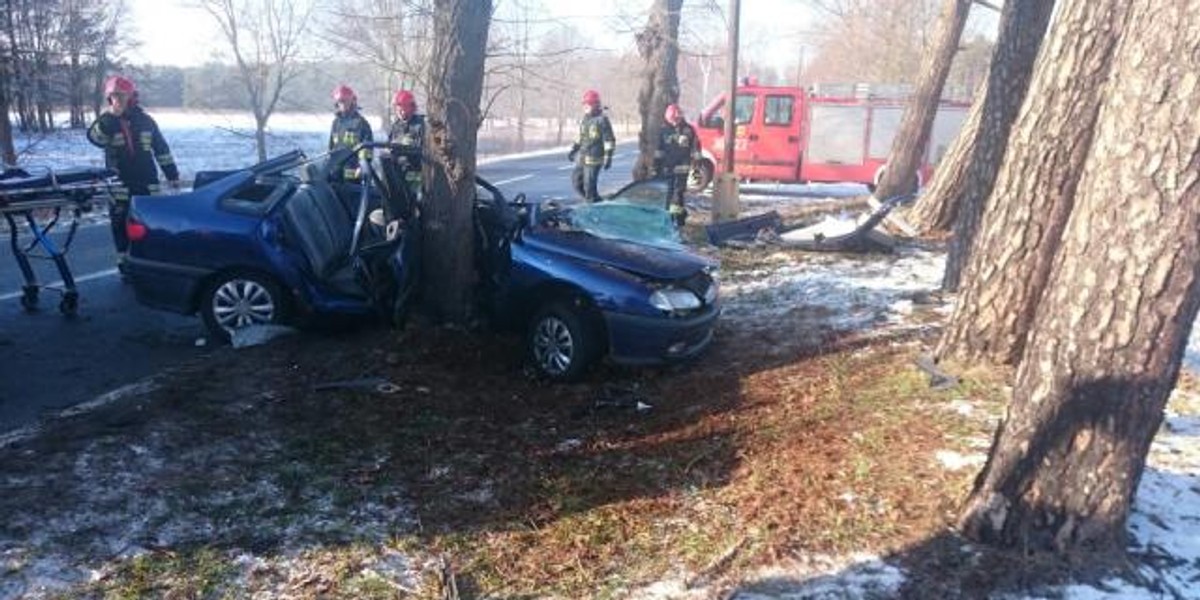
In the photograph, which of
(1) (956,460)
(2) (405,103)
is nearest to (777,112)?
(2) (405,103)

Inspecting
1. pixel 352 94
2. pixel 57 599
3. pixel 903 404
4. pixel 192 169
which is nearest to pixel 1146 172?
pixel 903 404

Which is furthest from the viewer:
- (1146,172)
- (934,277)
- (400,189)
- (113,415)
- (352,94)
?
(352,94)

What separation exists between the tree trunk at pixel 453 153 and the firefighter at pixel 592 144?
21.2 ft

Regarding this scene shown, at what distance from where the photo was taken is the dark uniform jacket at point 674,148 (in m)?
13.5

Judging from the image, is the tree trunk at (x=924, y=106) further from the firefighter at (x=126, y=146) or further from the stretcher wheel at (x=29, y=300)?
the stretcher wheel at (x=29, y=300)

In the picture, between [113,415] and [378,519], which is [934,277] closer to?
[378,519]

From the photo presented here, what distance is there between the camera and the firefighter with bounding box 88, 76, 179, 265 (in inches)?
326

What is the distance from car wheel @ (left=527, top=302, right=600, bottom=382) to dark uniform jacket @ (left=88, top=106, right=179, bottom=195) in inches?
198

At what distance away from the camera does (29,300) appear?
721 centimetres

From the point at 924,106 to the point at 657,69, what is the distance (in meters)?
4.40

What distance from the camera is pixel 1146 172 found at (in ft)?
9.39

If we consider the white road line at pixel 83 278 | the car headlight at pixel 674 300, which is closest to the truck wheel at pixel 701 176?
the white road line at pixel 83 278

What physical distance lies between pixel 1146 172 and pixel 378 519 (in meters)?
3.22

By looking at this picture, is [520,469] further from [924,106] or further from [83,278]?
[924,106]
